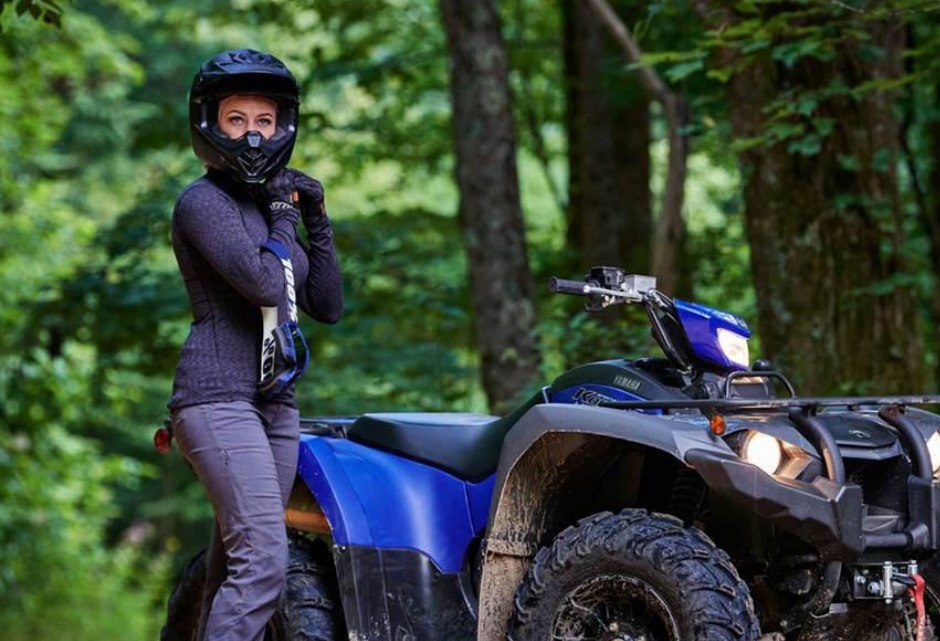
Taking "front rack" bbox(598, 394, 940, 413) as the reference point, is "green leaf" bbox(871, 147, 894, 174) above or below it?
above

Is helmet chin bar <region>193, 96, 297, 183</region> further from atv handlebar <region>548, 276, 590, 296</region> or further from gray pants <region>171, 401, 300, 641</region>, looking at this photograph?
atv handlebar <region>548, 276, 590, 296</region>

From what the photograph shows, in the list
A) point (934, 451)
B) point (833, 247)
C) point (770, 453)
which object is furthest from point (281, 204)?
point (833, 247)

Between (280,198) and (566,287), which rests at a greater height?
(280,198)

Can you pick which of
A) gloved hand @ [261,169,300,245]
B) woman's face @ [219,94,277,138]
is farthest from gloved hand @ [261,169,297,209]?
woman's face @ [219,94,277,138]

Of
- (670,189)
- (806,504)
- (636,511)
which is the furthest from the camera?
(670,189)

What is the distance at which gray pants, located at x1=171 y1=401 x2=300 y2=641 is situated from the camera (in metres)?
4.66

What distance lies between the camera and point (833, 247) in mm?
7844

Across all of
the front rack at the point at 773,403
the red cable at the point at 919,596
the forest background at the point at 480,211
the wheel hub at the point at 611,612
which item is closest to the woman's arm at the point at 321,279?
the front rack at the point at 773,403

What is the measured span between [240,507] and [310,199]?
1009 millimetres

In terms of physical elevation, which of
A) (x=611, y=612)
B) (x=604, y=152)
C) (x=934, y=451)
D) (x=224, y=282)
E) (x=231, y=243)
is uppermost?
(x=604, y=152)

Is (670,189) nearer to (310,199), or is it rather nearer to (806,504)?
(310,199)

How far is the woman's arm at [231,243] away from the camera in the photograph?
4.58 m

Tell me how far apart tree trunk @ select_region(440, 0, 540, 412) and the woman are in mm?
5177

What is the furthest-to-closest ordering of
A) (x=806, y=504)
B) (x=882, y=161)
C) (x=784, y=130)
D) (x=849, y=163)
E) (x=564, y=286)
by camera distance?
1. (x=882, y=161)
2. (x=849, y=163)
3. (x=784, y=130)
4. (x=564, y=286)
5. (x=806, y=504)
